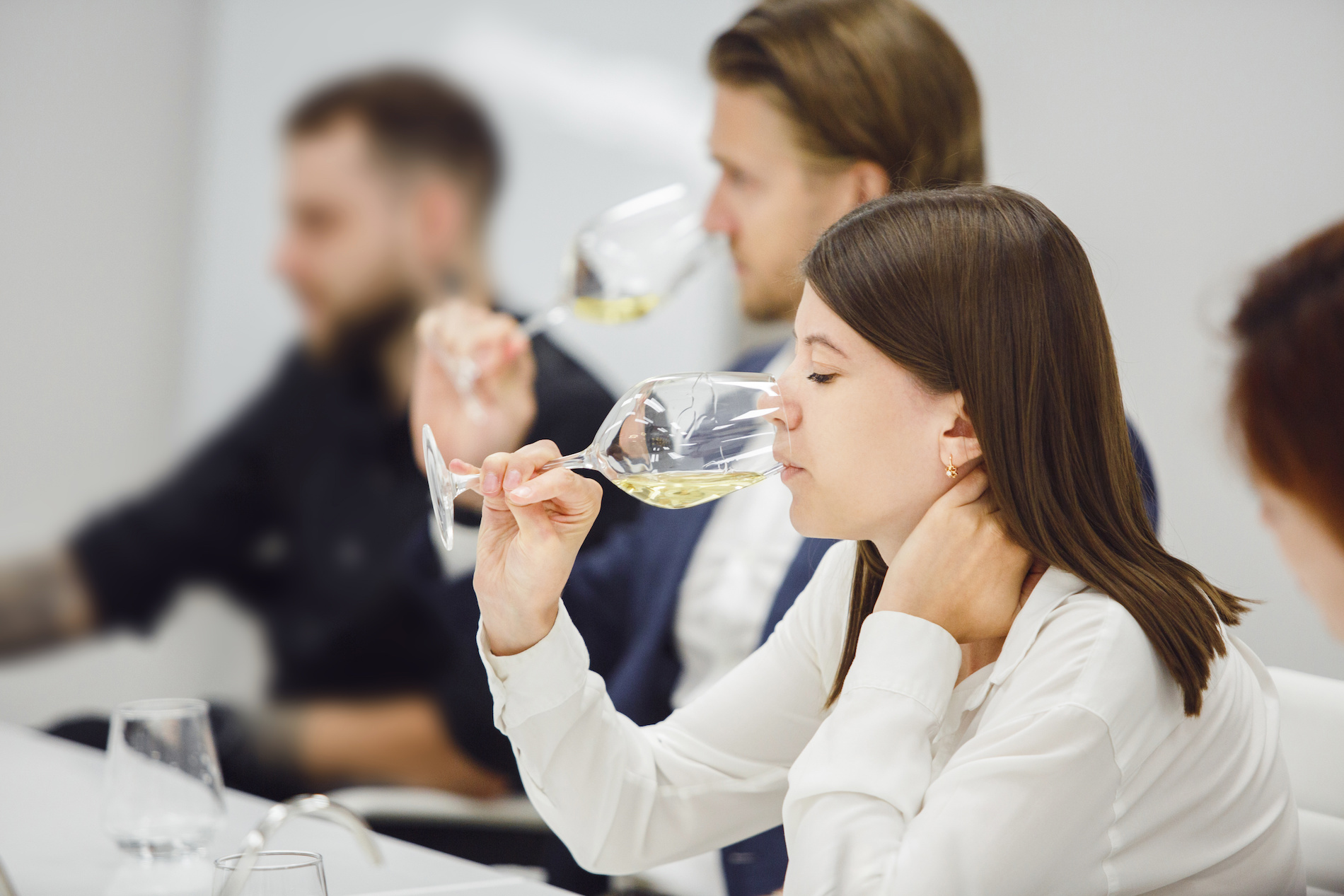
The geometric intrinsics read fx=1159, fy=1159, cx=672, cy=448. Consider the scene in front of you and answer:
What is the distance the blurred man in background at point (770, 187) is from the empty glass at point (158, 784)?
2.48 ft

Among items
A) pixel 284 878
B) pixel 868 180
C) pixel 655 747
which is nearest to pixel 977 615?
pixel 655 747

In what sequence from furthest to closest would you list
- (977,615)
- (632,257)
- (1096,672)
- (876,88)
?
(632,257) → (876,88) → (977,615) → (1096,672)

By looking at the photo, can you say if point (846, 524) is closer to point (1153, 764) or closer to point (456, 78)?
point (1153, 764)

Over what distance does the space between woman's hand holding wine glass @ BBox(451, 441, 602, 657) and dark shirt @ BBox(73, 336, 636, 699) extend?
96.2 inches

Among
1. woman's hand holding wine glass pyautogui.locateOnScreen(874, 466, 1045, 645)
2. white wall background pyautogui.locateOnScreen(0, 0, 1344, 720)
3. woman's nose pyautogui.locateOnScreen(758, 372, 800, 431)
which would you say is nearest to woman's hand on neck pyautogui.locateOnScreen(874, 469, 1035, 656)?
woman's hand holding wine glass pyautogui.locateOnScreen(874, 466, 1045, 645)

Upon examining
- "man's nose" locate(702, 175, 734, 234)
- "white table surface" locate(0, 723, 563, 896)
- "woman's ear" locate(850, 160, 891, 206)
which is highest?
"woman's ear" locate(850, 160, 891, 206)

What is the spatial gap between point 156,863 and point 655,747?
1.65 feet

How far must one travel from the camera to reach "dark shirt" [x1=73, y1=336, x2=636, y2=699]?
3562mm

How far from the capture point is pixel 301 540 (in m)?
3.67

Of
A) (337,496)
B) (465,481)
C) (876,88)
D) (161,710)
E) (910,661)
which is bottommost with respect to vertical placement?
(337,496)

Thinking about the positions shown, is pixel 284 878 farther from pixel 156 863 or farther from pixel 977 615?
pixel 977 615

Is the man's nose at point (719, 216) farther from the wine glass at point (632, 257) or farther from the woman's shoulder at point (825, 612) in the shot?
the woman's shoulder at point (825, 612)

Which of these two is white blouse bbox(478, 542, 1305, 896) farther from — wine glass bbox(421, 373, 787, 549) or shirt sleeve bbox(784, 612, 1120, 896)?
wine glass bbox(421, 373, 787, 549)

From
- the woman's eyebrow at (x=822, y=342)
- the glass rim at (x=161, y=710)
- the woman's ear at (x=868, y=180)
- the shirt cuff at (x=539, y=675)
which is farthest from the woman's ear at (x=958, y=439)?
the woman's ear at (x=868, y=180)
